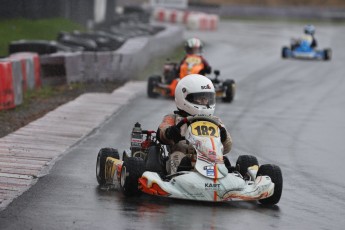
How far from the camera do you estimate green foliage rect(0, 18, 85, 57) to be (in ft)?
78.5

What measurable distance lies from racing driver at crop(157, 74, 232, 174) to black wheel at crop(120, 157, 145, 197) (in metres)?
0.39

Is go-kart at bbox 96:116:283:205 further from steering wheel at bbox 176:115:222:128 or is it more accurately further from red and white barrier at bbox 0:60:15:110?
red and white barrier at bbox 0:60:15:110

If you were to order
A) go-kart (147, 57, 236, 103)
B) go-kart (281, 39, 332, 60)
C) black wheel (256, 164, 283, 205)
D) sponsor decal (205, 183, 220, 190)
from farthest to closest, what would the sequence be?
1. go-kart (281, 39, 332, 60)
2. go-kart (147, 57, 236, 103)
3. black wheel (256, 164, 283, 205)
4. sponsor decal (205, 183, 220, 190)

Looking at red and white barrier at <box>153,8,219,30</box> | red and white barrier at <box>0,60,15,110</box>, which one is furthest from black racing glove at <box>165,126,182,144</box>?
red and white barrier at <box>153,8,219,30</box>

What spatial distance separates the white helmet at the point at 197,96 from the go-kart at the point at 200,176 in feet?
0.64

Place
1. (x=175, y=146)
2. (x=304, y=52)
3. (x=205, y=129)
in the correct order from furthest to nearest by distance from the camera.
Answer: (x=304, y=52)
(x=175, y=146)
(x=205, y=129)

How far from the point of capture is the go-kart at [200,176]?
8891 mm

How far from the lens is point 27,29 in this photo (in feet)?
86.8

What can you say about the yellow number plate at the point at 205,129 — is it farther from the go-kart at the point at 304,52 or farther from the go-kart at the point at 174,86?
the go-kart at the point at 304,52

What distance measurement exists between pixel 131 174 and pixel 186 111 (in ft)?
3.30

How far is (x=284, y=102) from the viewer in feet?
64.4

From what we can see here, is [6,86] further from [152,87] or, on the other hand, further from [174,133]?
[174,133]

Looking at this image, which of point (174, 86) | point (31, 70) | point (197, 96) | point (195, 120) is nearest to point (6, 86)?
point (31, 70)

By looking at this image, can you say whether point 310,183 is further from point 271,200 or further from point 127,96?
point 127,96
